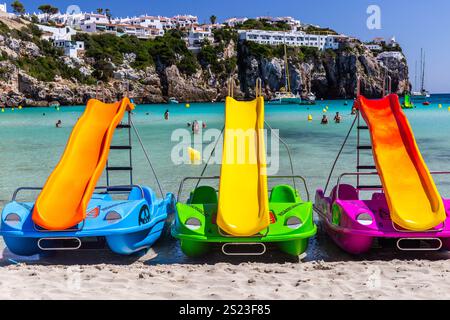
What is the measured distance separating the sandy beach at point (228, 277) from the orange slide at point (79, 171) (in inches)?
27.9

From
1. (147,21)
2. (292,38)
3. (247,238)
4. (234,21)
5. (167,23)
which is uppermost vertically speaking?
(234,21)

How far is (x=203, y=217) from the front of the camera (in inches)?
277

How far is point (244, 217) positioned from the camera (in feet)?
22.0

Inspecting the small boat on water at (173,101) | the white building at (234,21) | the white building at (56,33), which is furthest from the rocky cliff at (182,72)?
the white building at (234,21)

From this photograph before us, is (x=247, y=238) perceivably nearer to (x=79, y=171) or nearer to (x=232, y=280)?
(x=232, y=280)

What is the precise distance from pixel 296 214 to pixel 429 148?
20.5m

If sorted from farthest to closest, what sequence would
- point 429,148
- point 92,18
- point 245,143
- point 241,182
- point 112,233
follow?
1. point 92,18
2. point 429,148
3. point 245,143
4. point 241,182
5. point 112,233

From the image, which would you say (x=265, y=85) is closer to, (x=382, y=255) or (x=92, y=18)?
(x=92, y=18)

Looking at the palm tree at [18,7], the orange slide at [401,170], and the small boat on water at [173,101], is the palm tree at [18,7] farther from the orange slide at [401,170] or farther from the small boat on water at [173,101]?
the orange slide at [401,170]

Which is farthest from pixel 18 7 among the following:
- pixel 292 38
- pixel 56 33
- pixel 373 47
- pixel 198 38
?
pixel 373 47

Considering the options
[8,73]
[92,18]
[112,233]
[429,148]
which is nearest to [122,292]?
[112,233]

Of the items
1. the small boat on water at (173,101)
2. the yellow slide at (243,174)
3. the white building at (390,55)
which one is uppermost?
the white building at (390,55)

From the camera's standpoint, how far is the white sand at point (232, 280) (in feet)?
18.0

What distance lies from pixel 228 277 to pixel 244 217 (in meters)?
0.91
